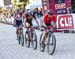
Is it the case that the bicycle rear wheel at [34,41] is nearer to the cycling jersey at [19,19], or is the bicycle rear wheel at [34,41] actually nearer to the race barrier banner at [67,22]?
the cycling jersey at [19,19]

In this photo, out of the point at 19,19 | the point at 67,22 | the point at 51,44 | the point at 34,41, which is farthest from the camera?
the point at 67,22

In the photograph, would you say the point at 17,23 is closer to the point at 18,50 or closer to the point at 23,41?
the point at 23,41

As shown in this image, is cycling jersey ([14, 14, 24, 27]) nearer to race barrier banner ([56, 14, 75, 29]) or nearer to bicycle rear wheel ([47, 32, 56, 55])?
bicycle rear wheel ([47, 32, 56, 55])

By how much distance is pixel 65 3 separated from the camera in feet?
85.4

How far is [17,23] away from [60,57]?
4793mm

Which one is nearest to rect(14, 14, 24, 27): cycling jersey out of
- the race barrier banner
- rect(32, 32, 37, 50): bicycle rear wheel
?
rect(32, 32, 37, 50): bicycle rear wheel

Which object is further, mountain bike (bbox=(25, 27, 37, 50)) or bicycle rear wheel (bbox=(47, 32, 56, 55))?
mountain bike (bbox=(25, 27, 37, 50))

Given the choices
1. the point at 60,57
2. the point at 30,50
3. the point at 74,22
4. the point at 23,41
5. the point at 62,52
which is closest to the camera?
the point at 60,57

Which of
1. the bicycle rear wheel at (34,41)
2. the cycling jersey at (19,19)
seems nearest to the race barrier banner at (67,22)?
the cycling jersey at (19,19)

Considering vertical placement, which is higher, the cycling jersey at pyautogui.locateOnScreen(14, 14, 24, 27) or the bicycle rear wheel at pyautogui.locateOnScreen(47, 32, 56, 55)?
the cycling jersey at pyautogui.locateOnScreen(14, 14, 24, 27)

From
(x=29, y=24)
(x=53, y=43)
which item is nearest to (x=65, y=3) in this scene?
(x=29, y=24)

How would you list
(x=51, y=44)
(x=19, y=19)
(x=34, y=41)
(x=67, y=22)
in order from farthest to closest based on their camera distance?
(x=67, y=22) < (x=19, y=19) < (x=34, y=41) < (x=51, y=44)

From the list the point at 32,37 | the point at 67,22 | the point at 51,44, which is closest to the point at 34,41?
the point at 32,37

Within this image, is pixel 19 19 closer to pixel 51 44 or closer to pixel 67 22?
pixel 51 44
